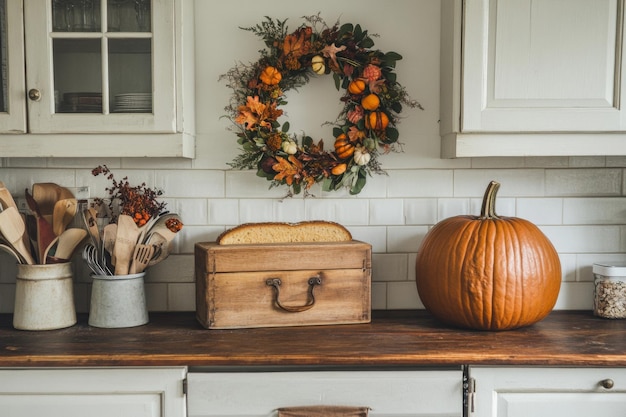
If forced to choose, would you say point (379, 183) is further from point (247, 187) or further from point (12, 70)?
point (12, 70)

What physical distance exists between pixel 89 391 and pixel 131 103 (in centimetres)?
83

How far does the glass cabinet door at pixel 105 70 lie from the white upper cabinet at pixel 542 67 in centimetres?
90

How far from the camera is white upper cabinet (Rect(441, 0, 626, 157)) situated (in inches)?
69.1

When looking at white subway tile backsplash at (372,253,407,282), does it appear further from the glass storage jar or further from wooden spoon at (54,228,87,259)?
wooden spoon at (54,228,87,259)

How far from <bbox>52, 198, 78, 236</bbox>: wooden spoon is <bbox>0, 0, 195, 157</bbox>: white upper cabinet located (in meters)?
0.18

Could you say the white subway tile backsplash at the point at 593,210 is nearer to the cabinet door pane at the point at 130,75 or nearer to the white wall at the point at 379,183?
the white wall at the point at 379,183

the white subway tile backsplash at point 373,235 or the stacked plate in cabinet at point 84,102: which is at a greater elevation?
the stacked plate in cabinet at point 84,102

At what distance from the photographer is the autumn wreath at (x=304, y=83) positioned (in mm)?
2018

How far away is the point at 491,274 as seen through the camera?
1753 mm

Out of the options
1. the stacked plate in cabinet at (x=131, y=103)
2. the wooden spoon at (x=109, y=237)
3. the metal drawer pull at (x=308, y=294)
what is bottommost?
the metal drawer pull at (x=308, y=294)

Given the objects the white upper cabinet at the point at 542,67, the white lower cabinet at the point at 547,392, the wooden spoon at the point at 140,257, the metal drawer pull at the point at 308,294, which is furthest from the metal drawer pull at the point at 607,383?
the wooden spoon at the point at 140,257

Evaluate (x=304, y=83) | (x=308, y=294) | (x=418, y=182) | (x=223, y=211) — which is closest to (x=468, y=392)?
(x=308, y=294)

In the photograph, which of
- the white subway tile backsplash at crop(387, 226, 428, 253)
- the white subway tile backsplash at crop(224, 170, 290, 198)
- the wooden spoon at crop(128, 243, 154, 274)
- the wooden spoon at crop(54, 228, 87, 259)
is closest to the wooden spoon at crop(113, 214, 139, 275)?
the wooden spoon at crop(128, 243, 154, 274)

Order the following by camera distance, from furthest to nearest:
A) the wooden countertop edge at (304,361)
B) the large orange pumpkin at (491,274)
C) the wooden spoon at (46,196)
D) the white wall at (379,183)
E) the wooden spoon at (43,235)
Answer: the white wall at (379,183) → the wooden spoon at (46,196) → the wooden spoon at (43,235) → the large orange pumpkin at (491,274) → the wooden countertop edge at (304,361)
